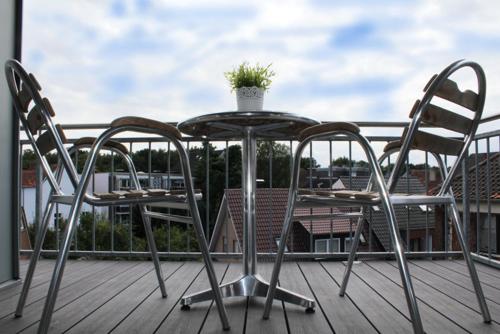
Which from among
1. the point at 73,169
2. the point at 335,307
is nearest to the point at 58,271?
the point at 73,169

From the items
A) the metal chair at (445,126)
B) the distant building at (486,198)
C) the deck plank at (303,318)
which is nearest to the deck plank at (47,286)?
the deck plank at (303,318)

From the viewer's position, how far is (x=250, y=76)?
6.33 feet

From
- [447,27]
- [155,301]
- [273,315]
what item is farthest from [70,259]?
[447,27]

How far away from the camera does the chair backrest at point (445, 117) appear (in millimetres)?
1208

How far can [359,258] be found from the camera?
2.93m

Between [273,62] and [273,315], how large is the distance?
1098 mm

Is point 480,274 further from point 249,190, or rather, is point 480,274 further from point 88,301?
point 88,301

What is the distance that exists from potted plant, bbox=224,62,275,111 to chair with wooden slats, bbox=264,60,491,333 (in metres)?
0.42

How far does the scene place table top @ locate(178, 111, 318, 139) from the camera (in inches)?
63.9

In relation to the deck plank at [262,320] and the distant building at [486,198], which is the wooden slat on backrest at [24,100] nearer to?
the deck plank at [262,320]

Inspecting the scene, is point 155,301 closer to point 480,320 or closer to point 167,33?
point 480,320

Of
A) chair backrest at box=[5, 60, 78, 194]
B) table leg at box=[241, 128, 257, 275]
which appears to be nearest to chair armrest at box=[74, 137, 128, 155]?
chair backrest at box=[5, 60, 78, 194]

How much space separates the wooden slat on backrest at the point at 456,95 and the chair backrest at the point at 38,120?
3.85 ft

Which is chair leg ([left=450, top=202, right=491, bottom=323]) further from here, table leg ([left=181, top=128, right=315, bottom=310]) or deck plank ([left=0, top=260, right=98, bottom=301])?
deck plank ([left=0, top=260, right=98, bottom=301])
